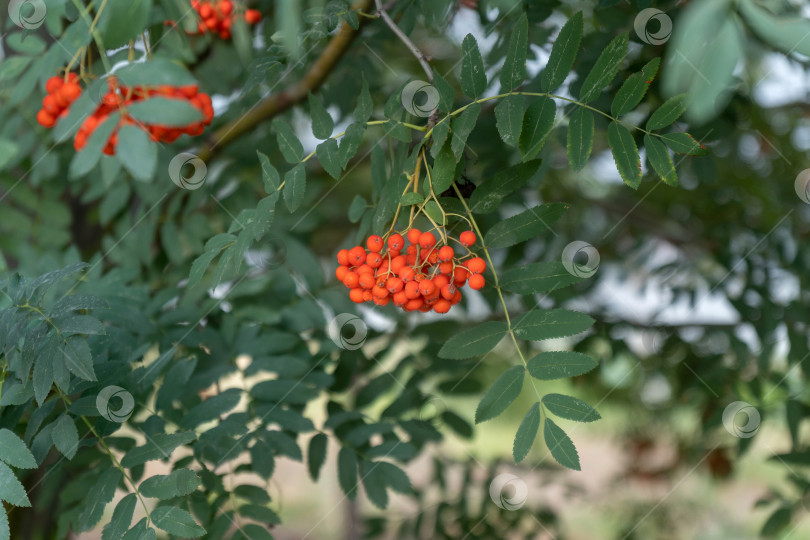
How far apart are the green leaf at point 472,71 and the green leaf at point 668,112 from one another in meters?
0.23

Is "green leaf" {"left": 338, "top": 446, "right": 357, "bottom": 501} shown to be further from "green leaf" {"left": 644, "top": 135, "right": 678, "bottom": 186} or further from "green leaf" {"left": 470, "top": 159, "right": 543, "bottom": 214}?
"green leaf" {"left": 644, "top": 135, "right": 678, "bottom": 186}

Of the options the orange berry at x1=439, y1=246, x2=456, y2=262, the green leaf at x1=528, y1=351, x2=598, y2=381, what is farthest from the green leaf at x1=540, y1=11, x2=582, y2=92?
the green leaf at x1=528, y1=351, x2=598, y2=381

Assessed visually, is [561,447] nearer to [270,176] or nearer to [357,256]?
[357,256]

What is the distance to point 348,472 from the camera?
1.24 m

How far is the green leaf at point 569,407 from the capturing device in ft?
2.64

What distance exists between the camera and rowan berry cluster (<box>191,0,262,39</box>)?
1290 millimetres

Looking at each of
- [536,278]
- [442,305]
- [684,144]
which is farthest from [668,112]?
[442,305]

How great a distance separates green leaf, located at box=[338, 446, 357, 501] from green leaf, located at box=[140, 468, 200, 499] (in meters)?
0.45

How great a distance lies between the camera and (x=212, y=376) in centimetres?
115

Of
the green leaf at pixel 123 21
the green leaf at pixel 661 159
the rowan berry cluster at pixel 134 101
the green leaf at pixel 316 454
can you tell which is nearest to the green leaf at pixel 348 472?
the green leaf at pixel 316 454

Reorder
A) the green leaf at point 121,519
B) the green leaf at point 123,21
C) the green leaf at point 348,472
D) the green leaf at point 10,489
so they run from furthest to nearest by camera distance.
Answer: the green leaf at point 348,472 < the green leaf at point 121,519 < the green leaf at point 10,489 < the green leaf at point 123,21

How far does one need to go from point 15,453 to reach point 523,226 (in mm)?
689

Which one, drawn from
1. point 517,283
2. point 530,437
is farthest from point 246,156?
point 530,437

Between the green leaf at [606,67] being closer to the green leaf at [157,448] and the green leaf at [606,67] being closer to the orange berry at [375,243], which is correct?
the orange berry at [375,243]
